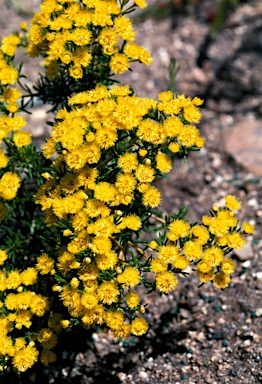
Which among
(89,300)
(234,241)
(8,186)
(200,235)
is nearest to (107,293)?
(89,300)

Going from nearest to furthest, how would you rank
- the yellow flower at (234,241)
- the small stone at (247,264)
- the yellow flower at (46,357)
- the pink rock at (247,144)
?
1. the yellow flower at (234,241)
2. the yellow flower at (46,357)
3. the small stone at (247,264)
4. the pink rock at (247,144)

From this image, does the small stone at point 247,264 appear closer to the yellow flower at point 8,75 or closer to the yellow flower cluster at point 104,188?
the yellow flower cluster at point 104,188

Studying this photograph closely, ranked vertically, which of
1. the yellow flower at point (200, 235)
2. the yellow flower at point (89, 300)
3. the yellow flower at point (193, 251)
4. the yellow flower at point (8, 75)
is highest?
the yellow flower at point (8, 75)

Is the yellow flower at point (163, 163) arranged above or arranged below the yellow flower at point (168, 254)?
above

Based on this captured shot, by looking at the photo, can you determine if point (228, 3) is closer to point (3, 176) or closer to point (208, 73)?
point (208, 73)

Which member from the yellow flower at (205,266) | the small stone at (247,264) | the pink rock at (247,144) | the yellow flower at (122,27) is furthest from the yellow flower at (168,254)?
the pink rock at (247,144)

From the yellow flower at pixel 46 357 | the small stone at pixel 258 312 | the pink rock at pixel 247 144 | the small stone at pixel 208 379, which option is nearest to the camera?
the yellow flower at pixel 46 357

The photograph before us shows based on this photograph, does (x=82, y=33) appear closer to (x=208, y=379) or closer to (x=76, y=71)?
(x=76, y=71)

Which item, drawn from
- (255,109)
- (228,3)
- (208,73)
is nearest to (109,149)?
(255,109)
